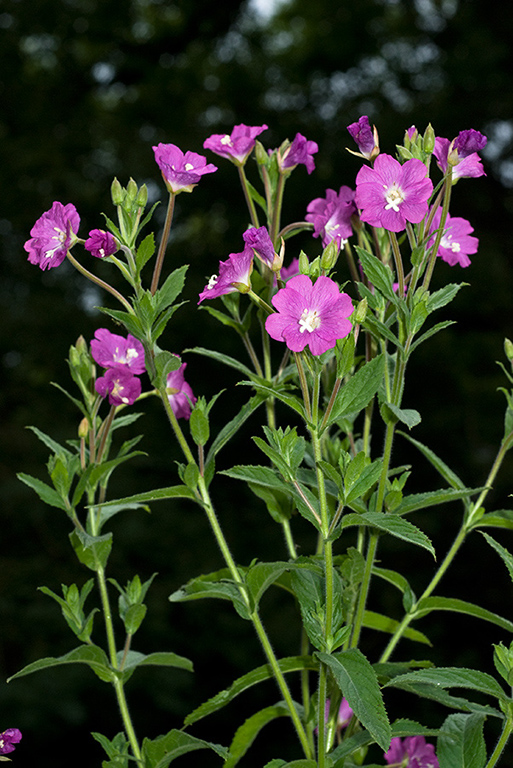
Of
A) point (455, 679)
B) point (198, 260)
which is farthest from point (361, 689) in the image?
point (198, 260)

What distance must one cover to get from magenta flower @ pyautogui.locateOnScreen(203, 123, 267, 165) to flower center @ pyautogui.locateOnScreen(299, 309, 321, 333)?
260 millimetres

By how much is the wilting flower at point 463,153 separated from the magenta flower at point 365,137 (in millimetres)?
56

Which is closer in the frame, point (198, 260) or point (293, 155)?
point (293, 155)

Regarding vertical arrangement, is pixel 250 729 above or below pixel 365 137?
below

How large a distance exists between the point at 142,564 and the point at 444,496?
1985mm

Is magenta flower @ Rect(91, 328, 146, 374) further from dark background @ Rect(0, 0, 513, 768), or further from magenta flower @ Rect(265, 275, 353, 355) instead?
dark background @ Rect(0, 0, 513, 768)

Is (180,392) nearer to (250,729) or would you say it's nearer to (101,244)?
(101,244)

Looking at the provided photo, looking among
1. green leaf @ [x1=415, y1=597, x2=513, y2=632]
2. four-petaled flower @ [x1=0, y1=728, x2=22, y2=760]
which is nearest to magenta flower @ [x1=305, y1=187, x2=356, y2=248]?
green leaf @ [x1=415, y1=597, x2=513, y2=632]

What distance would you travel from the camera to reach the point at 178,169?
26.4 inches

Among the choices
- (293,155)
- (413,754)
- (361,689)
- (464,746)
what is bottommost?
(413,754)

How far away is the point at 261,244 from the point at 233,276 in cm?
4

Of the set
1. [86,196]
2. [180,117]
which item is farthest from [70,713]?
[180,117]

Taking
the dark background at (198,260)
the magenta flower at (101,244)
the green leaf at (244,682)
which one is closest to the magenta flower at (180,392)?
the magenta flower at (101,244)

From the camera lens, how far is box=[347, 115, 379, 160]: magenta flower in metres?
0.60
